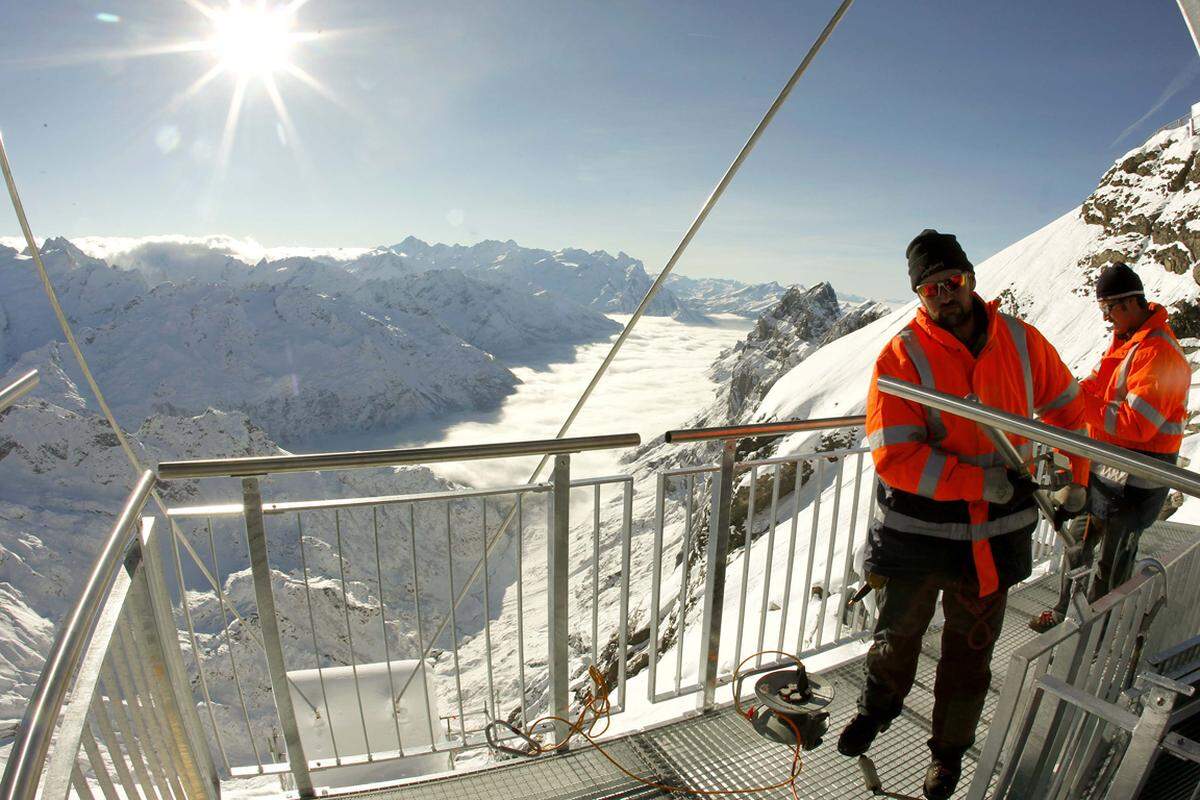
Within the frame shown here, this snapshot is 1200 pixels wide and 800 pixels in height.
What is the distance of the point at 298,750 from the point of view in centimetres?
230

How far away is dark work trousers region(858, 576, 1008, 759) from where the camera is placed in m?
2.02

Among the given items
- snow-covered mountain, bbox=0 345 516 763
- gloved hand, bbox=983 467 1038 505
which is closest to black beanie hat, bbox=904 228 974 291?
gloved hand, bbox=983 467 1038 505

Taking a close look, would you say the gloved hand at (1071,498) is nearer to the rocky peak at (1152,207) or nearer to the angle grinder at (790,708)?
the angle grinder at (790,708)

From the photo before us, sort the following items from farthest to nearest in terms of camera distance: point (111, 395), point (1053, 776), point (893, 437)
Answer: point (111, 395)
point (893, 437)
point (1053, 776)

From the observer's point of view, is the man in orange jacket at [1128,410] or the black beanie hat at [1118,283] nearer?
the man in orange jacket at [1128,410]

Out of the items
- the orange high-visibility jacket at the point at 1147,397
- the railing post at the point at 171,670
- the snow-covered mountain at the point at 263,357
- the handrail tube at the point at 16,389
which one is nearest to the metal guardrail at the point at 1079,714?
the orange high-visibility jacket at the point at 1147,397

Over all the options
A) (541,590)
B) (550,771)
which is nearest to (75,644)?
(550,771)

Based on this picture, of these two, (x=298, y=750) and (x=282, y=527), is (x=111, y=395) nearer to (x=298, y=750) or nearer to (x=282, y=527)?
(x=282, y=527)

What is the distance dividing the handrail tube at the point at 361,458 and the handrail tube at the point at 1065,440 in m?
0.97

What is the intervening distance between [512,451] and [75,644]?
1.27 m

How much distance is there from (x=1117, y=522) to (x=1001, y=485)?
1.49m

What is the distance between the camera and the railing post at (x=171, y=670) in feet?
5.74

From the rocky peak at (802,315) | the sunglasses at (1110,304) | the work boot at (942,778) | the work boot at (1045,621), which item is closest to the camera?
the work boot at (942,778)

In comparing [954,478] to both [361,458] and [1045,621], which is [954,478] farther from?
[1045,621]
